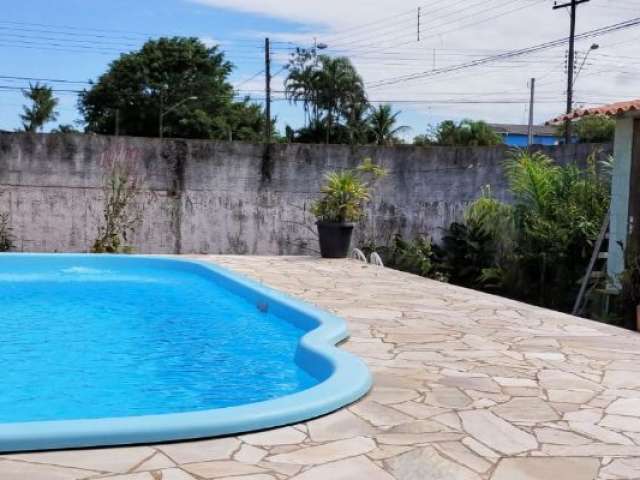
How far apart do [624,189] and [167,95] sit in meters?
34.1

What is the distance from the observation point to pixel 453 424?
10.9ft

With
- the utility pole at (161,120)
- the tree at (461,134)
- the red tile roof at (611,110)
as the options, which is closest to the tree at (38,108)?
the utility pole at (161,120)

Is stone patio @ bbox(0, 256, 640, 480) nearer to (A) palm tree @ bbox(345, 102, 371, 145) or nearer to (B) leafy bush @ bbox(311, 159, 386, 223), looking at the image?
(B) leafy bush @ bbox(311, 159, 386, 223)

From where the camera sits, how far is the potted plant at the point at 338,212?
1069cm

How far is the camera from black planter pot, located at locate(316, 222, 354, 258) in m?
10.7

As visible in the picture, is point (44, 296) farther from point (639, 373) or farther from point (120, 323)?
point (639, 373)

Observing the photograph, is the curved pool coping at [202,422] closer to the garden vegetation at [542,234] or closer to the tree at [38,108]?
the garden vegetation at [542,234]

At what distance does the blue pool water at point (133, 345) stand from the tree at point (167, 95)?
29.0 metres

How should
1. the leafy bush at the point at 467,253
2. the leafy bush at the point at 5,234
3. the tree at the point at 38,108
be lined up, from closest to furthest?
the leafy bush at the point at 467,253 → the leafy bush at the point at 5,234 → the tree at the point at 38,108

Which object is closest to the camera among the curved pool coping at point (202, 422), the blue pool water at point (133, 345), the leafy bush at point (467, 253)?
the curved pool coping at point (202, 422)

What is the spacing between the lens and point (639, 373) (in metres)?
4.40

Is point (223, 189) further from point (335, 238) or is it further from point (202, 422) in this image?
point (202, 422)

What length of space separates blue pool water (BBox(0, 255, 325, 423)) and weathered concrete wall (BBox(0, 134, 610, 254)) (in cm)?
145

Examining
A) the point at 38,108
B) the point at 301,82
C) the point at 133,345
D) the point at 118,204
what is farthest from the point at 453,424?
the point at 38,108
